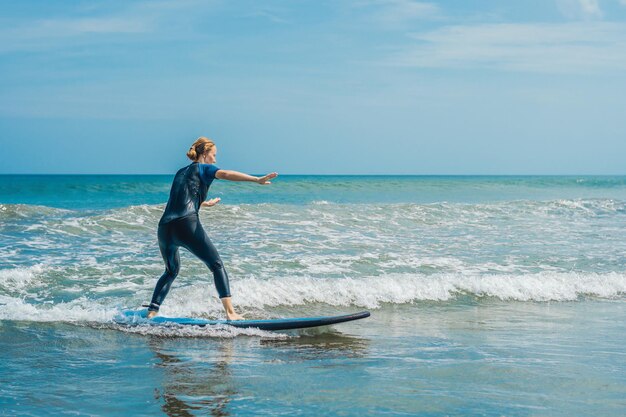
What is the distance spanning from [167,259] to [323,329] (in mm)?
1769

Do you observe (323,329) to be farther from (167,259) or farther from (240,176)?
(240,176)

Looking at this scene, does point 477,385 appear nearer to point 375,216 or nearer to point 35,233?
point 35,233

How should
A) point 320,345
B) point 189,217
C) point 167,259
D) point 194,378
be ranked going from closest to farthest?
point 194,378 < point 320,345 < point 189,217 < point 167,259

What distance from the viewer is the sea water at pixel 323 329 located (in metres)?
5.29

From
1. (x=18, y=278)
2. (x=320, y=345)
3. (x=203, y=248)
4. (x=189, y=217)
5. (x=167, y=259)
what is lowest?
(x=320, y=345)

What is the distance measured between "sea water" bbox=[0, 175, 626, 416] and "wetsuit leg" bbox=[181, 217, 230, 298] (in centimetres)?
50

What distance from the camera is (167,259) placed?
25.3 feet

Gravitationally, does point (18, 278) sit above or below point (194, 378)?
above

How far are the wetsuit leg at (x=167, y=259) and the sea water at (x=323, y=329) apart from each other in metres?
0.39

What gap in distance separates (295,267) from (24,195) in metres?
41.3

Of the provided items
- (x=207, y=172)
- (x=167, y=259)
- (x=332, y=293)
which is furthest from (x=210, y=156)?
(x=332, y=293)

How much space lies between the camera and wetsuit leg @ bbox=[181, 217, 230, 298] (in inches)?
295

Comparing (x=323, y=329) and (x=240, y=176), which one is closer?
(x=240, y=176)

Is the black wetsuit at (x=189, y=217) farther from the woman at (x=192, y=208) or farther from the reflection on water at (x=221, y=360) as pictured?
the reflection on water at (x=221, y=360)
